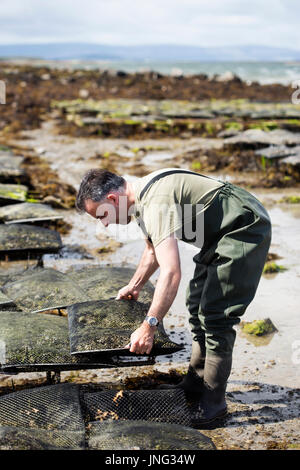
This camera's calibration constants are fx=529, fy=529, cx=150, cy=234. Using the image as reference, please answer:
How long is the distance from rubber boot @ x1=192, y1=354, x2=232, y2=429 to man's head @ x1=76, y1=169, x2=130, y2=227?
1030 mm

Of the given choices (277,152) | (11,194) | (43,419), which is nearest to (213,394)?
(43,419)

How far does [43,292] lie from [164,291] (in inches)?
65.6

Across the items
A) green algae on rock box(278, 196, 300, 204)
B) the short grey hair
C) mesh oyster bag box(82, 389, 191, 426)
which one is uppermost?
the short grey hair

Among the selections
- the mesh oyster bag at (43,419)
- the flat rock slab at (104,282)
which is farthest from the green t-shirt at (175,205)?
the flat rock slab at (104,282)

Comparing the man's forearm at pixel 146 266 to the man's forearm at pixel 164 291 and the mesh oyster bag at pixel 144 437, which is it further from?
the mesh oyster bag at pixel 144 437

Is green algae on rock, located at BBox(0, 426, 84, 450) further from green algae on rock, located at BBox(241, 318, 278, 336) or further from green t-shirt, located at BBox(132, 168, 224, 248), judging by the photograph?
green algae on rock, located at BBox(241, 318, 278, 336)

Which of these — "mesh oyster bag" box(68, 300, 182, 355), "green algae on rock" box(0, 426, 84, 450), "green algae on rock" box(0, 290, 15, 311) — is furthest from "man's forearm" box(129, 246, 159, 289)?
"green algae on rock" box(0, 426, 84, 450)

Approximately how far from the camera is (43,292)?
4.12 metres

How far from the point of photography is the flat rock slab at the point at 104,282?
162 inches

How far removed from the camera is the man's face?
9.57 feet

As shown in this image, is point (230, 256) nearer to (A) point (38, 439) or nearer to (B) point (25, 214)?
(A) point (38, 439)

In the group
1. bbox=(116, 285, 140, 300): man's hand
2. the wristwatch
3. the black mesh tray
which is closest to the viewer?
the wristwatch

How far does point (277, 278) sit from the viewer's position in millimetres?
5652
